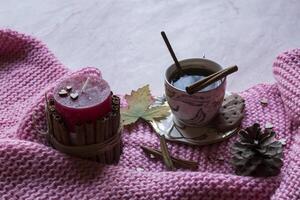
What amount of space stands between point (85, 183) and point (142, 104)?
15 centimetres

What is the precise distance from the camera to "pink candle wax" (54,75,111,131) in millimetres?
592

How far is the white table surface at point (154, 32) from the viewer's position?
829 millimetres

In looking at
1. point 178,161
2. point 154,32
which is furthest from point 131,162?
point 154,32

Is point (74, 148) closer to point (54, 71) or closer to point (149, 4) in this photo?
point (54, 71)

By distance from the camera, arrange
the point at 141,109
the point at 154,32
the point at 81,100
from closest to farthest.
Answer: the point at 81,100 → the point at 141,109 → the point at 154,32

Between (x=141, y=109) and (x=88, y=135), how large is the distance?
0.41ft

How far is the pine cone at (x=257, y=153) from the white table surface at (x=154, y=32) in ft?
0.55

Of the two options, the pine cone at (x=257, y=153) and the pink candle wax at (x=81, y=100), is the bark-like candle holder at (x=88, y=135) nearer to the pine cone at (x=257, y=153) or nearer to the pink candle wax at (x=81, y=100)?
the pink candle wax at (x=81, y=100)

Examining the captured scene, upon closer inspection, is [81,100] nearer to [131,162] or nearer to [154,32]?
[131,162]

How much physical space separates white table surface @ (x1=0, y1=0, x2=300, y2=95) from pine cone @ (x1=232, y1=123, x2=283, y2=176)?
17cm

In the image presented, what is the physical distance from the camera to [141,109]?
0.71m

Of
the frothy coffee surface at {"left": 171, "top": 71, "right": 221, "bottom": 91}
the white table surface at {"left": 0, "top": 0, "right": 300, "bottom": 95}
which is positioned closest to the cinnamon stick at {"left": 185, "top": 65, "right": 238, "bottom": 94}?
the frothy coffee surface at {"left": 171, "top": 71, "right": 221, "bottom": 91}

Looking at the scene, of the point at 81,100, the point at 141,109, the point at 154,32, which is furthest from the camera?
the point at 154,32

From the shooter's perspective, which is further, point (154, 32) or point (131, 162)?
point (154, 32)
